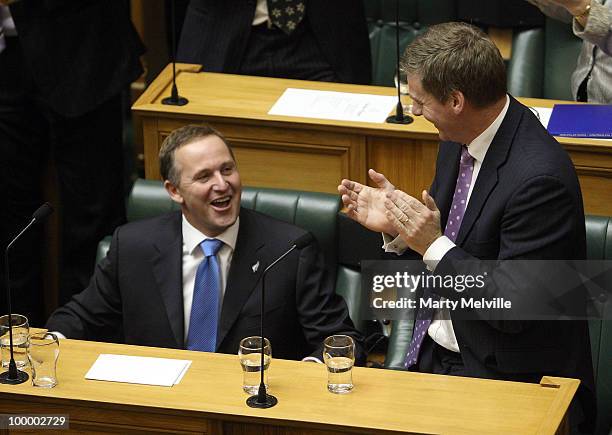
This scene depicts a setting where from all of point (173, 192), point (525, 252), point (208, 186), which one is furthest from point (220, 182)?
point (525, 252)

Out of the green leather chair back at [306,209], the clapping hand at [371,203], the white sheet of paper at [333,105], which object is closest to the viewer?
the clapping hand at [371,203]

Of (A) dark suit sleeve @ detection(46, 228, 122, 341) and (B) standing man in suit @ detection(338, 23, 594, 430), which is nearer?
(B) standing man in suit @ detection(338, 23, 594, 430)

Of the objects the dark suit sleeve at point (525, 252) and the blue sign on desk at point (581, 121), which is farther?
the blue sign on desk at point (581, 121)

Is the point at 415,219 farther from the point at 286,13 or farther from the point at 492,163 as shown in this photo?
the point at 286,13

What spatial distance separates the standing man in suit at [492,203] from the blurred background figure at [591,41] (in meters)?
0.93

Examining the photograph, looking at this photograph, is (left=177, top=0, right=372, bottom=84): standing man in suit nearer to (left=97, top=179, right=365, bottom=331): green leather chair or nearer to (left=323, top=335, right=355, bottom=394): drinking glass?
(left=97, top=179, right=365, bottom=331): green leather chair

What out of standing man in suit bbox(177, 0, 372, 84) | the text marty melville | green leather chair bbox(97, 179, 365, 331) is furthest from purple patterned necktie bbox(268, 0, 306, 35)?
the text marty melville

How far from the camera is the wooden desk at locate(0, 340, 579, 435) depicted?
3.06 metres

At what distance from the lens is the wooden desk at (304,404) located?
306 centimetres

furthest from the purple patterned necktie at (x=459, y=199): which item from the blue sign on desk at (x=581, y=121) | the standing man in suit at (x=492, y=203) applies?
the blue sign on desk at (x=581, y=121)

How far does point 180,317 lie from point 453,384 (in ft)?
3.16

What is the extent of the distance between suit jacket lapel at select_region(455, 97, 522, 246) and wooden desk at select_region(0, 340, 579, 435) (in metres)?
0.40

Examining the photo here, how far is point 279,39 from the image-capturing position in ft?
16.7

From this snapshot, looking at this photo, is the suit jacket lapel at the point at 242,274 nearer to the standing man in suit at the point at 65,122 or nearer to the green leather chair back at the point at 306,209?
the green leather chair back at the point at 306,209
